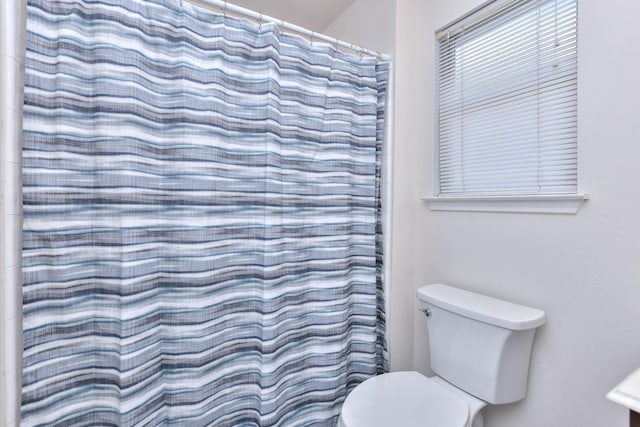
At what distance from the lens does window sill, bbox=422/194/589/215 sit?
105 cm

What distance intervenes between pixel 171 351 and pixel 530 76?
1.63 metres

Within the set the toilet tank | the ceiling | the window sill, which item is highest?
the ceiling

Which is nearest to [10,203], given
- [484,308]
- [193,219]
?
[193,219]

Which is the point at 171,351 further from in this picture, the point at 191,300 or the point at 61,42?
the point at 61,42

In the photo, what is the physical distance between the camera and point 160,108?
1.08 m

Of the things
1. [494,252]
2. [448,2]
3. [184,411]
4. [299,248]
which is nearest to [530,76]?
[448,2]

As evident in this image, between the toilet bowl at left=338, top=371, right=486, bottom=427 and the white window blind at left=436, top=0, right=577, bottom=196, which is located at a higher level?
the white window blind at left=436, top=0, right=577, bottom=196

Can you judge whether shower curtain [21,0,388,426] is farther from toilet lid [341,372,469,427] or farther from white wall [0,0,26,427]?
toilet lid [341,372,469,427]

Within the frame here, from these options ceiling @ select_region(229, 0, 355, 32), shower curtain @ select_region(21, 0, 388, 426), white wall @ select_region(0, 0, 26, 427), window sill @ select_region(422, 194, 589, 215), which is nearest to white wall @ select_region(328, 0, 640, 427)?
window sill @ select_region(422, 194, 589, 215)

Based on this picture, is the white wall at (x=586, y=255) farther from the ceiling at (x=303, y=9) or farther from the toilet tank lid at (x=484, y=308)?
the ceiling at (x=303, y=9)

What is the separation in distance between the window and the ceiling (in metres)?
0.74

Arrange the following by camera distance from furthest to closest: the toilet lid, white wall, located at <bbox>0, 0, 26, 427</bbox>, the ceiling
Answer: the ceiling < the toilet lid < white wall, located at <bbox>0, 0, 26, 427</bbox>

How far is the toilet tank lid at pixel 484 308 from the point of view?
3.51ft

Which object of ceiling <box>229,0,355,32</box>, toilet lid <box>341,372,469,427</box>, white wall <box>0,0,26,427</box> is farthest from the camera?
ceiling <box>229,0,355,32</box>
